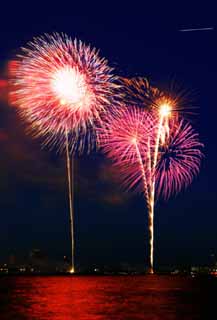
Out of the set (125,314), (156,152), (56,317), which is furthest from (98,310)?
(156,152)

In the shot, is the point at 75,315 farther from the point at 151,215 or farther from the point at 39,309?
the point at 151,215

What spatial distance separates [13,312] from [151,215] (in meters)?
22.0

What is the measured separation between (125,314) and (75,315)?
13.2 feet

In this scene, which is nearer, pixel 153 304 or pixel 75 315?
pixel 75 315

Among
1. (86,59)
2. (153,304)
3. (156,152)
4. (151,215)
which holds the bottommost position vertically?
(153,304)

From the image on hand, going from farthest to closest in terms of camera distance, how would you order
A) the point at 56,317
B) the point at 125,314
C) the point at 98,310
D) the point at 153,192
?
1. the point at 153,192
2. the point at 98,310
3. the point at 125,314
4. the point at 56,317

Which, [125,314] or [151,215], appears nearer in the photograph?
[125,314]

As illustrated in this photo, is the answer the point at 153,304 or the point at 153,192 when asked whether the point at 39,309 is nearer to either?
the point at 153,304

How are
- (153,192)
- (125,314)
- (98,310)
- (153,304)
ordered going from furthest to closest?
(153,192) < (153,304) < (98,310) < (125,314)

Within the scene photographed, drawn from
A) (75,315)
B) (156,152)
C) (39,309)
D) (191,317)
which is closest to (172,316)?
(191,317)

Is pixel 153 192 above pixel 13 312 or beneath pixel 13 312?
above

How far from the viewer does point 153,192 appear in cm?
6625

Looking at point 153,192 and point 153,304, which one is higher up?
point 153,192

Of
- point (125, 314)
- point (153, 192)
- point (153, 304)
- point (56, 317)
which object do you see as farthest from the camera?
point (153, 192)
